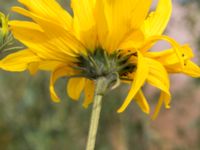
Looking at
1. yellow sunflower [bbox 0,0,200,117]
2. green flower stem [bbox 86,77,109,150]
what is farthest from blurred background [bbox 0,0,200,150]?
green flower stem [bbox 86,77,109,150]

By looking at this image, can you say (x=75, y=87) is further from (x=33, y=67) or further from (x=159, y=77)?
(x=159, y=77)

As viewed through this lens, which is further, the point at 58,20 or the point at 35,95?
the point at 35,95

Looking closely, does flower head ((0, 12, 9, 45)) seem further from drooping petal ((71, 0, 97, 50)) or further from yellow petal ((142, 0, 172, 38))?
yellow petal ((142, 0, 172, 38))

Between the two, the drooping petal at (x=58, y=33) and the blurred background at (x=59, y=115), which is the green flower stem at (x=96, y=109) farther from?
the blurred background at (x=59, y=115)

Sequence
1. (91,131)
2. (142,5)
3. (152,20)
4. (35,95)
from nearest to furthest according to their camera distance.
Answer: (91,131) → (142,5) → (152,20) → (35,95)

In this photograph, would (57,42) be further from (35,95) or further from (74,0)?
(35,95)

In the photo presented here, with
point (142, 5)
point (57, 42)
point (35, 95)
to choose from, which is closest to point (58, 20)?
point (57, 42)
